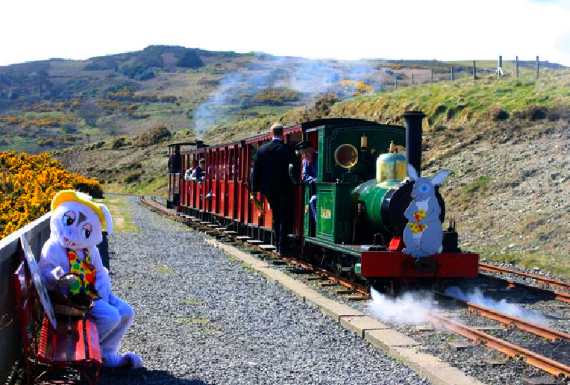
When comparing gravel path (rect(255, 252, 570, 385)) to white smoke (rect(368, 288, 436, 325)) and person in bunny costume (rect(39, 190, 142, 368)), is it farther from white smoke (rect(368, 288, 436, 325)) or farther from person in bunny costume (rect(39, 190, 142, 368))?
person in bunny costume (rect(39, 190, 142, 368))

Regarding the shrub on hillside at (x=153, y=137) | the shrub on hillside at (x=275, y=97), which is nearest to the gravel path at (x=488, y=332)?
the shrub on hillside at (x=153, y=137)

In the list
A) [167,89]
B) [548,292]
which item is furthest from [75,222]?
[167,89]

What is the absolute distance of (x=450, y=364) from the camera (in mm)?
7109

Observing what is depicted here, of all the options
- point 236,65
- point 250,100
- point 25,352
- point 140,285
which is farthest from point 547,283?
point 236,65

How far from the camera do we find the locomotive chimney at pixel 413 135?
1067cm

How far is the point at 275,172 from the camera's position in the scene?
13508 millimetres

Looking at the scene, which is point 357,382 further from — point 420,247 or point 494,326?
point 420,247

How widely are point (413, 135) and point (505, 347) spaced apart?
3826 millimetres

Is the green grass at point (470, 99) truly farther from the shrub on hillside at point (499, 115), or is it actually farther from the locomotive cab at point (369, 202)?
the locomotive cab at point (369, 202)

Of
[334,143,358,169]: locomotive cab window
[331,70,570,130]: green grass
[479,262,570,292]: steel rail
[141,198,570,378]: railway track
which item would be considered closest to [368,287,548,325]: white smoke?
[141,198,570,378]: railway track

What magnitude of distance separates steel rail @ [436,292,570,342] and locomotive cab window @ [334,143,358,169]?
2.57m

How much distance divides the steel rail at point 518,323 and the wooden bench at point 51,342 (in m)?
4.68

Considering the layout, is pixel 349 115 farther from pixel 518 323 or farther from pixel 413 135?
pixel 518 323

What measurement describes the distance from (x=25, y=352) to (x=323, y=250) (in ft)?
26.1
